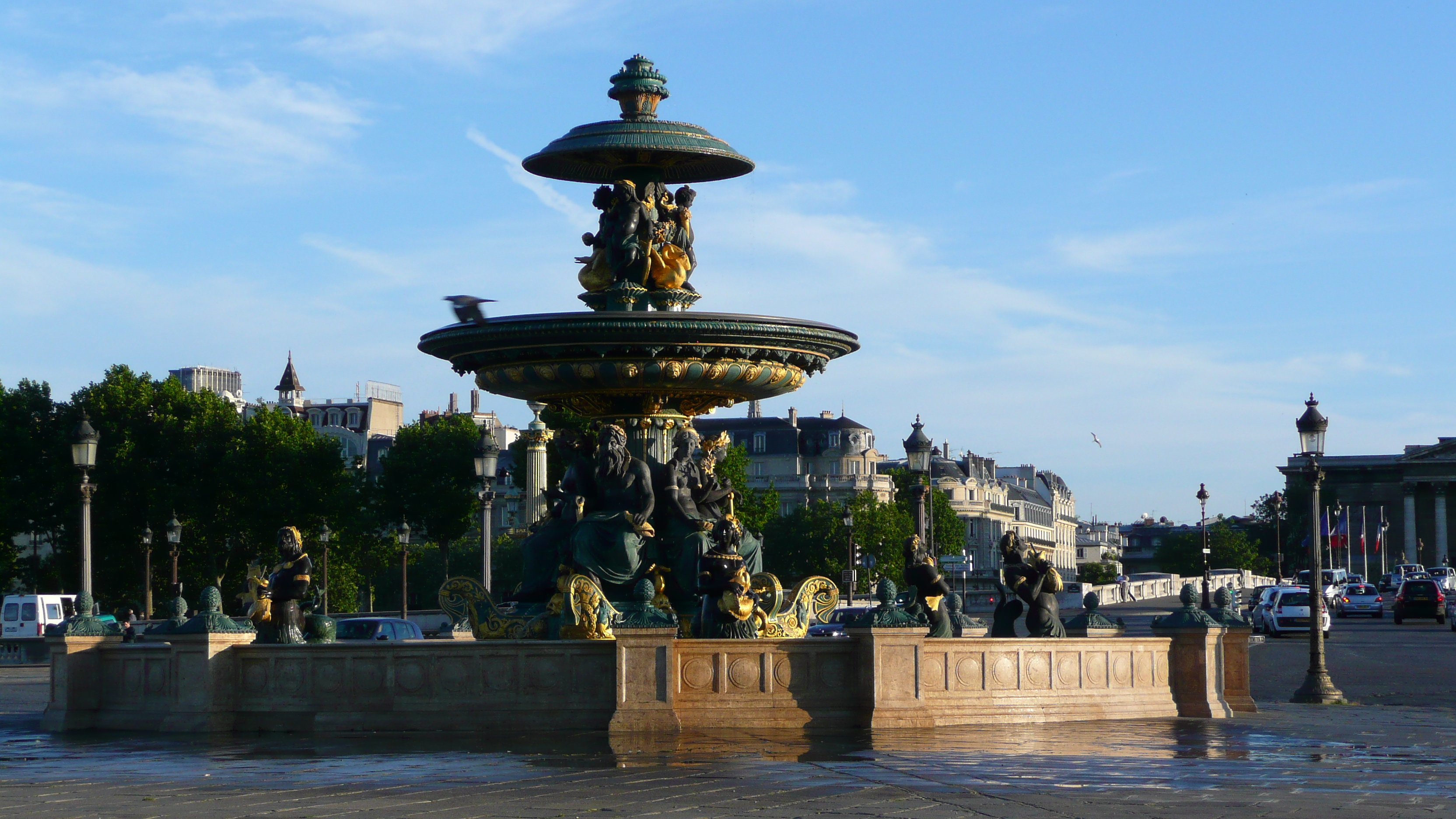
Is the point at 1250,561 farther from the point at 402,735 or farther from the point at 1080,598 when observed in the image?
the point at 402,735

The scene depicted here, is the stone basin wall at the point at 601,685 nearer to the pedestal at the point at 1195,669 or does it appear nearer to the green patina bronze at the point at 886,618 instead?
the green patina bronze at the point at 886,618

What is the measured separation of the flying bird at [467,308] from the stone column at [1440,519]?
149 metres

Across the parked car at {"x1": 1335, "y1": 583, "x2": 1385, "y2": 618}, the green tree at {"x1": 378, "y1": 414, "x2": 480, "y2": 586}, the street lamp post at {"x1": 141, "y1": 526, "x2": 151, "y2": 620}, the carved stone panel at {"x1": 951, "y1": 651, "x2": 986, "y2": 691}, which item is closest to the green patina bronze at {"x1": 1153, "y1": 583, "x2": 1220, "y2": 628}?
the carved stone panel at {"x1": 951, "y1": 651, "x2": 986, "y2": 691}

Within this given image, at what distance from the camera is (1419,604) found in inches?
2434

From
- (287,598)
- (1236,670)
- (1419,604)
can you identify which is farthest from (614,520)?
(1419,604)

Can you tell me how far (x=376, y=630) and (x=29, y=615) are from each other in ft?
77.4

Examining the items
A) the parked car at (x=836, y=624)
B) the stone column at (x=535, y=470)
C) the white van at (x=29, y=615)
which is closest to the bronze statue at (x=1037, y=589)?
the parked car at (x=836, y=624)

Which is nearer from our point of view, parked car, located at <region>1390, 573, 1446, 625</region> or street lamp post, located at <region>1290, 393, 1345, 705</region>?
street lamp post, located at <region>1290, 393, 1345, 705</region>

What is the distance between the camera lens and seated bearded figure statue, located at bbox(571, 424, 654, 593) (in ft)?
64.1

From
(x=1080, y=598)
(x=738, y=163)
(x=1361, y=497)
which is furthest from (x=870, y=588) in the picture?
(x=738, y=163)

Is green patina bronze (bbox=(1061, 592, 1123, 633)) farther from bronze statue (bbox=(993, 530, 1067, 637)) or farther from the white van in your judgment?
the white van

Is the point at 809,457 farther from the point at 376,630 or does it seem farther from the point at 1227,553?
the point at 376,630

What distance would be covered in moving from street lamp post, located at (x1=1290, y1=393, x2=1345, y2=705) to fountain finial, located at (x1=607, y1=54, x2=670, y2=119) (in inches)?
379

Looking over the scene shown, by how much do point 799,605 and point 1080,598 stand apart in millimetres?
61206
